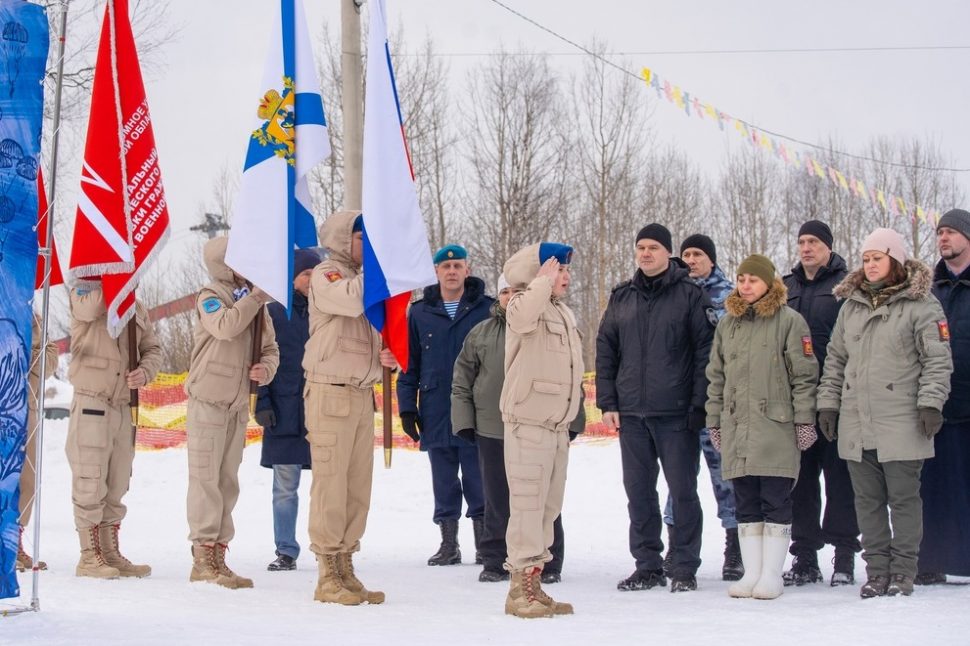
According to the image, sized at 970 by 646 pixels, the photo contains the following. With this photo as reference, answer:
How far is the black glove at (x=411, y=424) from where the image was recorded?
8203 mm

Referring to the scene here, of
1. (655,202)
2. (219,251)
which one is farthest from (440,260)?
(655,202)

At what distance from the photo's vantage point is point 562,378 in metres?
6.29

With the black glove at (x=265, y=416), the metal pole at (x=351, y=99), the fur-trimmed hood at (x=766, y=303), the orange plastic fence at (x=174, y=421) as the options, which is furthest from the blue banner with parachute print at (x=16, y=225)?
the orange plastic fence at (x=174, y=421)

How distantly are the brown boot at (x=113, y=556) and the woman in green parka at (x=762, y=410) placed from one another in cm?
388

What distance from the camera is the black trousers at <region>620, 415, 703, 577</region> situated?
701 centimetres

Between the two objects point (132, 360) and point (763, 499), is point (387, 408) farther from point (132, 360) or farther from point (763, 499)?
point (763, 499)

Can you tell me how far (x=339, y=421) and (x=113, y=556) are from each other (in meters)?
2.15

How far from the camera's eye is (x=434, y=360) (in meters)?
8.41

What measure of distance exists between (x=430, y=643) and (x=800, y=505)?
3225 millimetres

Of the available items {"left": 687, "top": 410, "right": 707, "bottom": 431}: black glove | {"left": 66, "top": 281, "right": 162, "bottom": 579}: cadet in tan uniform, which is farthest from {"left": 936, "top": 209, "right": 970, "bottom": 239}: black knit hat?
{"left": 66, "top": 281, "right": 162, "bottom": 579}: cadet in tan uniform

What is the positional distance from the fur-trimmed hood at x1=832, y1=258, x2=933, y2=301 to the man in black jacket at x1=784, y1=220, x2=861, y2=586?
513mm

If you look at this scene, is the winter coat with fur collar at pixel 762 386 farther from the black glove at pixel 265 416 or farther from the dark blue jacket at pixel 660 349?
the black glove at pixel 265 416

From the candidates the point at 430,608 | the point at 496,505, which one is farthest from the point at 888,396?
the point at 430,608

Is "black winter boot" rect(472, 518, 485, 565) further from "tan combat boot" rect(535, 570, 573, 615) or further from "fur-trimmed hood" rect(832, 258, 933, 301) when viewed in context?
"fur-trimmed hood" rect(832, 258, 933, 301)
